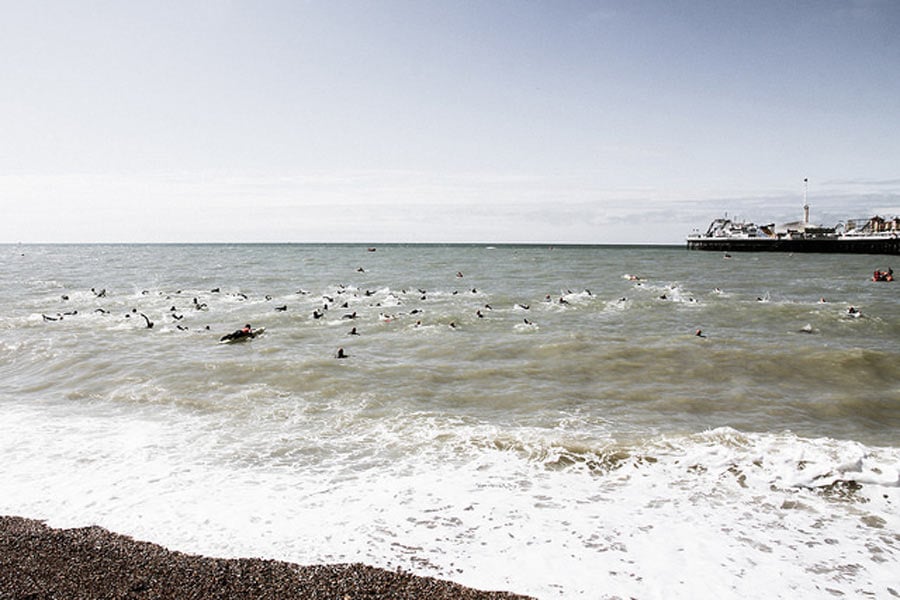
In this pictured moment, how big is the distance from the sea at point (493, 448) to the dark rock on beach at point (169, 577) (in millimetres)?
312

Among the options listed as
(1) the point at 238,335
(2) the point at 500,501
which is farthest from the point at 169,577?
(1) the point at 238,335

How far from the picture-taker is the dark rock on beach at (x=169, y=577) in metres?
6.01

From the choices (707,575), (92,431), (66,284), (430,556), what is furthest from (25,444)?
(66,284)

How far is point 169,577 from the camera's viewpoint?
20.7 ft

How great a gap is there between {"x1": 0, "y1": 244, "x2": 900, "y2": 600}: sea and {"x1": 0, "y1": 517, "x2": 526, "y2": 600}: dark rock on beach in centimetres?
31

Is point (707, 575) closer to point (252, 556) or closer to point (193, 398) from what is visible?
point (252, 556)

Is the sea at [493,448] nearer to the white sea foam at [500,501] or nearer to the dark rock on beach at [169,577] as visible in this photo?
the white sea foam at [500,501]

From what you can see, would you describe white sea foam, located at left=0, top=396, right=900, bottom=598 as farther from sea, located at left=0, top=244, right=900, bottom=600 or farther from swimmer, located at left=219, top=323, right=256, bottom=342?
swimmer, located at left=219, top=323, right=256, bottom=342

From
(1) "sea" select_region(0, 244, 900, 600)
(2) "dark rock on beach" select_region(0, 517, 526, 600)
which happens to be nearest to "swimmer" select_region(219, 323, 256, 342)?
(1) "sea" select_region(0, 244, 900, 600)

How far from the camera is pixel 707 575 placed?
6578 mm

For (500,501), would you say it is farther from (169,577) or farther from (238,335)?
(238,335)

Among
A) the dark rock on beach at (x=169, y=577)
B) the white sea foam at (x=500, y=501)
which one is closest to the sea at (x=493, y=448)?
the white sea foam at (x=500, y=501)

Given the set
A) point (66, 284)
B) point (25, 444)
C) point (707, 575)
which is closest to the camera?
point (707, 575)

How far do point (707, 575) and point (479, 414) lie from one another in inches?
274
